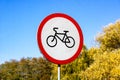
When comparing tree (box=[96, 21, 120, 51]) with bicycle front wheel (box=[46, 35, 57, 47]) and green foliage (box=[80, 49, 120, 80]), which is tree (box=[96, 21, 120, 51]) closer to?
green foliage (box=[80, 49, 120, 80])

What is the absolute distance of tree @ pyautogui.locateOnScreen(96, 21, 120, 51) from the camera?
129 feet

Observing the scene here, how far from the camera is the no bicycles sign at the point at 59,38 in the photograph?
4348 mm

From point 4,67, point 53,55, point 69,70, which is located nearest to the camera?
point 53,55

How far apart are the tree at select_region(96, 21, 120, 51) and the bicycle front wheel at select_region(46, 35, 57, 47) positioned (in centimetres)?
3478

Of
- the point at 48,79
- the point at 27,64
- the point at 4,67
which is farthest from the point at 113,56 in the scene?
the point at 4,67

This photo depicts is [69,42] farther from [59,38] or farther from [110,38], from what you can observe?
[110,38]

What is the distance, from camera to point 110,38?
3938 centimetres

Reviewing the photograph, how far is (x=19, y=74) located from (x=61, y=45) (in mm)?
72937

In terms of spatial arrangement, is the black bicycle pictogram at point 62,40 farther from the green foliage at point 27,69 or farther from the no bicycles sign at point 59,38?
the green foliage at point 27,69

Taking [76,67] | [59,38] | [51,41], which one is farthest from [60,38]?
[76,67]

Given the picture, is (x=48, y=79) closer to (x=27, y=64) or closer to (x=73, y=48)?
(x=27, y=64)

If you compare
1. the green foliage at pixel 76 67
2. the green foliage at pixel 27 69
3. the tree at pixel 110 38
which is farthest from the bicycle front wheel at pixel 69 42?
the green foliage at pixel 27 69

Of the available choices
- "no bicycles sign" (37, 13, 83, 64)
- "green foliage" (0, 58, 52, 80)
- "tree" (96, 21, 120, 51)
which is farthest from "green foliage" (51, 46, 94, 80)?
"no bicycles sign" (37, 13, 83, 64)

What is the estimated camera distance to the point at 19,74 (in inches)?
3007
